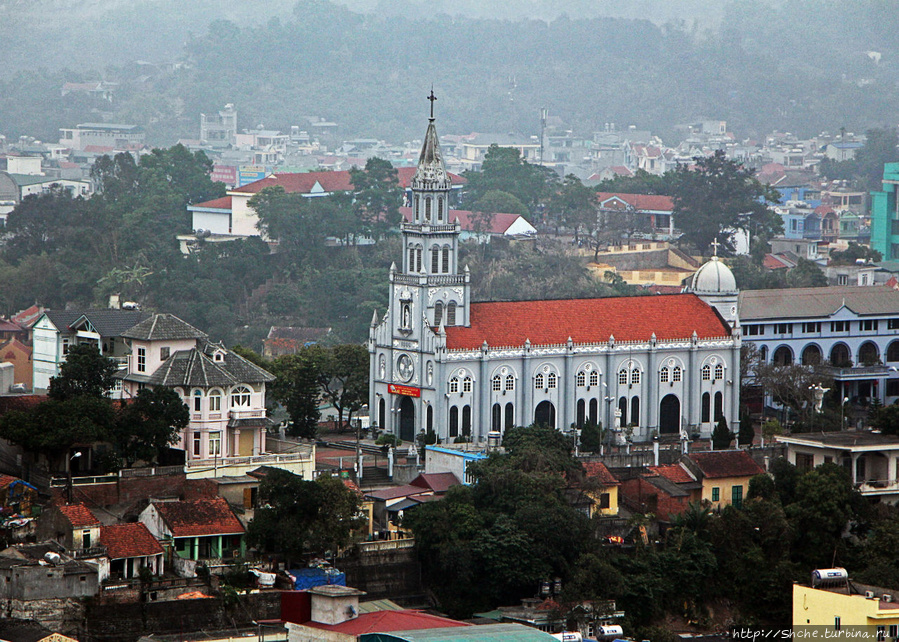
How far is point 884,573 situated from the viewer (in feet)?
221

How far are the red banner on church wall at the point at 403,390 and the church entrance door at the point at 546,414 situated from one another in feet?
16.0

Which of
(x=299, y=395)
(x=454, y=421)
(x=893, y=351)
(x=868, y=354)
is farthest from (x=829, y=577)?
(x=893, y=351)

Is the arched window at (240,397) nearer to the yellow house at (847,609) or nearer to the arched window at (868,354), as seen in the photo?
the yellow house at (847,609)

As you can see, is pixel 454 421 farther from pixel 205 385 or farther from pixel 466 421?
pixel 205 385

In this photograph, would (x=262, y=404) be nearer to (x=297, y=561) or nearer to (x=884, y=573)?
(x=297, y=561)

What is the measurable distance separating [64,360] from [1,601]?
24.8m

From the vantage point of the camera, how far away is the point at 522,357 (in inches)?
3369

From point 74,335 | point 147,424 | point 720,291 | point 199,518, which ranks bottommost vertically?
point 199,518

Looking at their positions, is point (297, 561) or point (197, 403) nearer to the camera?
point (297, 561)

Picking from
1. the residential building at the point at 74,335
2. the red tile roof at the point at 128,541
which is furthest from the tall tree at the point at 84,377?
the red tile roof at the point at 128,541

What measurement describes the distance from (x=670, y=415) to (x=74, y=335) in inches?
957

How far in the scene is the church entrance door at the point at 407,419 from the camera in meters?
85.3

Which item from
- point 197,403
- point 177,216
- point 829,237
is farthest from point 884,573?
point 829,237

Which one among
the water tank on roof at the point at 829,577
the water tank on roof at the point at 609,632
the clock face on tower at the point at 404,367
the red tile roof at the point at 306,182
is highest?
the red tile roof at the point at 306,182
